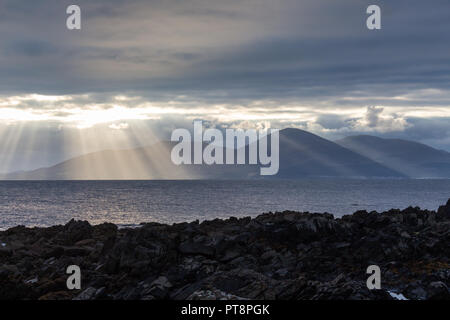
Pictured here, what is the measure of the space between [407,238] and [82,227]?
27.1 meters

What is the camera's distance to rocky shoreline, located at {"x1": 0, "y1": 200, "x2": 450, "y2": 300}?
20.8 m

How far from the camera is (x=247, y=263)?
97.6 ft

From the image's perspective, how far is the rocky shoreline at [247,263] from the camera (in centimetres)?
2083

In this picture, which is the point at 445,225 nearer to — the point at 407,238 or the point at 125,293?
the point at 407,238

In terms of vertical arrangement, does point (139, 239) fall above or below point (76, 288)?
above

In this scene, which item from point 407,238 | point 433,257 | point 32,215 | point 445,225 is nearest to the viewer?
point 433,257

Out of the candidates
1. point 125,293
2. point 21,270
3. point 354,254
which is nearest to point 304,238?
point 354,254

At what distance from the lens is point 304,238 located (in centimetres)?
3412

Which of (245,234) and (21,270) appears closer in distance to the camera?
(21,270)
